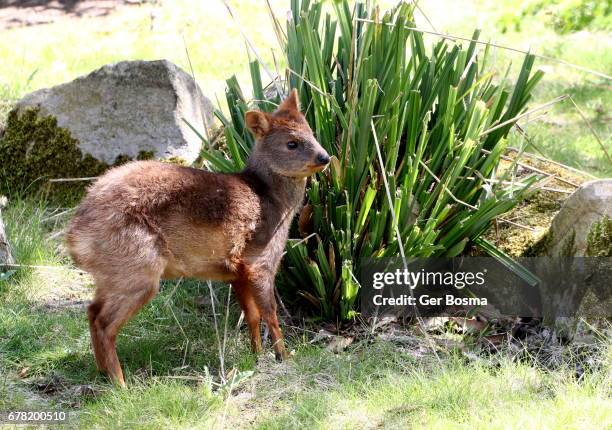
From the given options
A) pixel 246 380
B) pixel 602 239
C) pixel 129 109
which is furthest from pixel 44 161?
pixel 602 239

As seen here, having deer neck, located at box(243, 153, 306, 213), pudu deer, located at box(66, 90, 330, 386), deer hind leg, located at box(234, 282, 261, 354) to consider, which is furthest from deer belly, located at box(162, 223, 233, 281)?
deer neck, located at box(243, 153, 306, 213)

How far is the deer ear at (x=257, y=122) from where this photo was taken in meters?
4.98

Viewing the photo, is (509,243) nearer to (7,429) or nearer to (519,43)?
(7,429)

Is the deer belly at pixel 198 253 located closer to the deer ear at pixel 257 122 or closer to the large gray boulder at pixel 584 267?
the deer ear at pixel 257 122

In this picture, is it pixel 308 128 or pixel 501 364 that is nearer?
pixel 501 364

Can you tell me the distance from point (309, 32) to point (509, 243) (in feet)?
6.37

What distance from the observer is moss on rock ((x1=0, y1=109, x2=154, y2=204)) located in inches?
262

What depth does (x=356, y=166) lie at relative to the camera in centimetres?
511

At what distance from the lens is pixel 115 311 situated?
14.5 ft

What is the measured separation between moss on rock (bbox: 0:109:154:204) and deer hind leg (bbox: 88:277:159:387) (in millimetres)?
2328

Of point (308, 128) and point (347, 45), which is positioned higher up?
point (347, 45)

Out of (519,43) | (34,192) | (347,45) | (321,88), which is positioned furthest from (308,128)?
(519,43)

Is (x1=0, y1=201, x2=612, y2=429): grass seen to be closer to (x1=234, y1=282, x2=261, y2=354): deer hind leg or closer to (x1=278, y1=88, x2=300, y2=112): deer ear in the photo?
A: (x1=234, y1=282, x2=261, y2=354): deer hind leg

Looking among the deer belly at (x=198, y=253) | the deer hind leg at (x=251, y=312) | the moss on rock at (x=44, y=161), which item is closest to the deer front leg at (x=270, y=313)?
the deer hind leg at (x=251, y=312)
